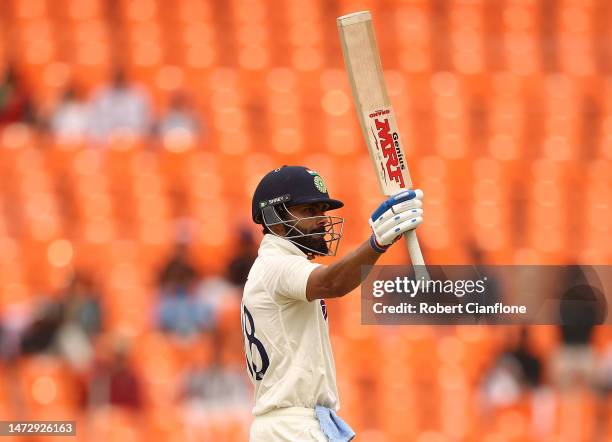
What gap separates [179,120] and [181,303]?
227cm

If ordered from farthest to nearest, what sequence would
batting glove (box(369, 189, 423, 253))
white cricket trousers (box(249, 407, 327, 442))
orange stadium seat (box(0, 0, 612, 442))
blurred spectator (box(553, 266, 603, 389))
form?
orange stadium seat (box(0, 0, 612, 442)) < blurred spectator (box(553, 266, 603, 389)) < white cricket trousers (box(249, 407, 327, 442)) < batting glove (box(369, 189, 423, 253))

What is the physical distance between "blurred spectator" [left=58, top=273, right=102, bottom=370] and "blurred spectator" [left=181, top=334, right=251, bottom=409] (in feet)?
2.13

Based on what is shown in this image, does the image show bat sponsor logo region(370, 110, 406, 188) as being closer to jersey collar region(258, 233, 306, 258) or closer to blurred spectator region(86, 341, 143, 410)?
jersey collar region(258, 233, 306, 258)

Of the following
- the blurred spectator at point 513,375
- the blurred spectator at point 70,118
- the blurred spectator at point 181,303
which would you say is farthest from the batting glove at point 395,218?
the blurred spectator at point 70,118

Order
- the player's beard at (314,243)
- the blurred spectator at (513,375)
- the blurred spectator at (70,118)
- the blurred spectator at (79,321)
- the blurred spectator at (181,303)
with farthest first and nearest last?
the blurred spectator at (70,118)
the blurred spectator at (181,303)
the blurred spectator at (79,321)
the blurred spectator at (513,375)
the player's beard at (314,243)

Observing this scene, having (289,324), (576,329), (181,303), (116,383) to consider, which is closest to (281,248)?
(289,324)

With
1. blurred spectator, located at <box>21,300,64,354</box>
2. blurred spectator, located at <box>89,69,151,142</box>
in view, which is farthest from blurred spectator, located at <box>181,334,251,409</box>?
blurred spectator, located at <box>89,69,151,142</box>

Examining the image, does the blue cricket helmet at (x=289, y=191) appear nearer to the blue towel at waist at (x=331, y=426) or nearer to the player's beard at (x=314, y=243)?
the player's beard at (x=314, y=243)

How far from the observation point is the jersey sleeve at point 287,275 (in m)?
3.50

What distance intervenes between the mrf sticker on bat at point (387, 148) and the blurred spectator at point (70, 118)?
19.1 ft

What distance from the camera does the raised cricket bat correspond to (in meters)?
3.65

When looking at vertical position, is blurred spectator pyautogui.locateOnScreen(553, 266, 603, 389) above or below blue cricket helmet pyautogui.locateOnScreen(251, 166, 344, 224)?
below

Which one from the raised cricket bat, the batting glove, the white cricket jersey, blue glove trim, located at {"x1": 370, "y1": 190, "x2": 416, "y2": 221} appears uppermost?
the raised cricket bat

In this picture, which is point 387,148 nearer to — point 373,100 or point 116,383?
point 373,100
